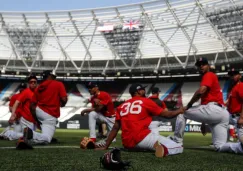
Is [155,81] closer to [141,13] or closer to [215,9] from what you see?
[141,13]

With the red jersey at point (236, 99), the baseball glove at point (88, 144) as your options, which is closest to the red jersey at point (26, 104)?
the baseball glove at point (88, 144)

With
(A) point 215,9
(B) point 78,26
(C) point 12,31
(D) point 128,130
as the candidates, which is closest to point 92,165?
Result: (D) point 128,130

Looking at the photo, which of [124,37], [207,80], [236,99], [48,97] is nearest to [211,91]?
[207,80]

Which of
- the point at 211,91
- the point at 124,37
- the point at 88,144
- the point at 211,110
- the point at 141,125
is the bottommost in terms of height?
the point at 88,144

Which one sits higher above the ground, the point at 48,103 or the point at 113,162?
the point at 48,103

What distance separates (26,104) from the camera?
9.84 m

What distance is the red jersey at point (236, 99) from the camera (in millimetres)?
8320

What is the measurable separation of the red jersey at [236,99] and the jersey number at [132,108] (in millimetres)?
3335

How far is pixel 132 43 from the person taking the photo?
4281 centimetres

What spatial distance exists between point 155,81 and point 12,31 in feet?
66.2

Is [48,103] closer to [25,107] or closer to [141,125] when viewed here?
[25,107]

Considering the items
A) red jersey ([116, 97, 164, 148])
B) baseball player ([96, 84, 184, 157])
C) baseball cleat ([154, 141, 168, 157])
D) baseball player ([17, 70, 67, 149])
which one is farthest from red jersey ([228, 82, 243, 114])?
baseball player ([17, 70, 67, 149])

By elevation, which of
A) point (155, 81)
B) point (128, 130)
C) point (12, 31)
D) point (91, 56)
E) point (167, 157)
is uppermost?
point (12, 31)

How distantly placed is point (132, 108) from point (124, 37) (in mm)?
37157
